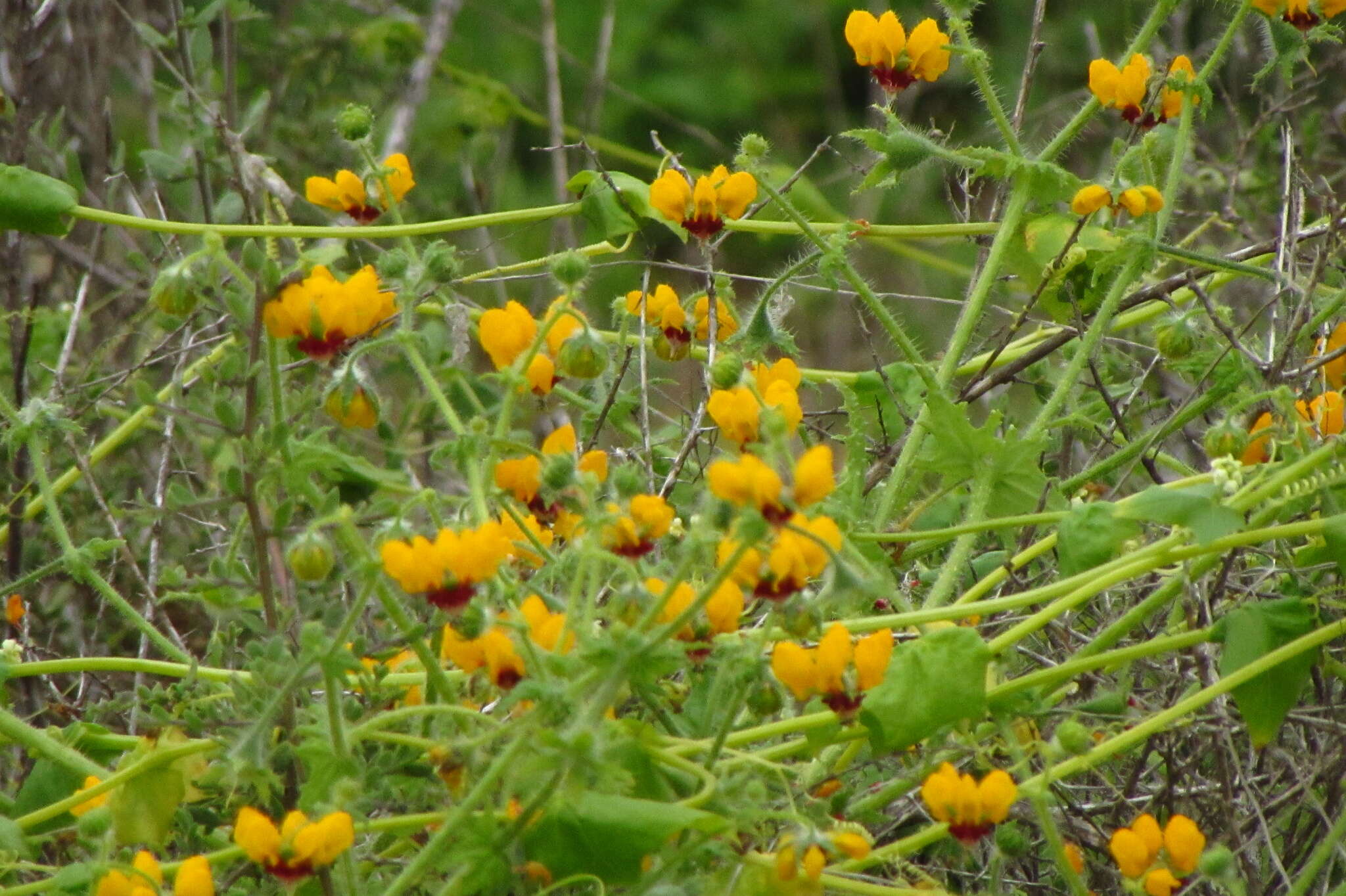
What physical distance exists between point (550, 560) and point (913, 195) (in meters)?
2.76

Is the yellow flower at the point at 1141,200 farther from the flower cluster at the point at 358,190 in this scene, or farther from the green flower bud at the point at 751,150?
the flower cluster at the point at 358,190

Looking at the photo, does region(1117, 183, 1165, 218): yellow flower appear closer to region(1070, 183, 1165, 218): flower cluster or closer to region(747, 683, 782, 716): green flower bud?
region(1070, 183, 1165, 218): flower cluster

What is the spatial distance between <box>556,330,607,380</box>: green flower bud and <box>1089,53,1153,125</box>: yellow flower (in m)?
0.47

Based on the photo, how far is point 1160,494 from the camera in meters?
0.92

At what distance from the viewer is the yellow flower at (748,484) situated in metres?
0.68

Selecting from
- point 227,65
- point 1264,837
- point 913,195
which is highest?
point 227,65

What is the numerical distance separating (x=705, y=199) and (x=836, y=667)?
44 centimetres

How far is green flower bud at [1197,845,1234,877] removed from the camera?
79 centimetres

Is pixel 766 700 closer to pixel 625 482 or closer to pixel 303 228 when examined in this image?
pixel 625 482

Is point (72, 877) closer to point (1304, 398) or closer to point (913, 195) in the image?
point (1304, 398)

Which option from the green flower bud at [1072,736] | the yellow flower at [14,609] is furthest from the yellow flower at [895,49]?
the yellow flower at [14,609]

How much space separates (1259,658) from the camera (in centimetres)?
95

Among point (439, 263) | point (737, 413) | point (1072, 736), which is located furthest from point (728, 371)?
point (1072, 736)

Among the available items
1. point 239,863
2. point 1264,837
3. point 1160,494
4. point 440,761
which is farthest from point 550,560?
point 1264,837
